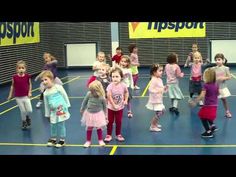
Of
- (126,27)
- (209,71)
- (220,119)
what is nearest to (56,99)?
(209,71)

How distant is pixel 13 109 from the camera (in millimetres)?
10680

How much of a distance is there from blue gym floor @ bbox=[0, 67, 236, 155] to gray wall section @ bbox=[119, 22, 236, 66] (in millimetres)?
9568

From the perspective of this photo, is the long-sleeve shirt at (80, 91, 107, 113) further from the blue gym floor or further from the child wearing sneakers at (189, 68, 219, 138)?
the child wearing sneakers at (189, 68, 219, 138)

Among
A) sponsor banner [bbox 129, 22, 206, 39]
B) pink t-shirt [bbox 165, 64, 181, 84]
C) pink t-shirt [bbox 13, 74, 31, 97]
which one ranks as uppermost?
sponsor banner [bbox 129, 22, 206, 39]

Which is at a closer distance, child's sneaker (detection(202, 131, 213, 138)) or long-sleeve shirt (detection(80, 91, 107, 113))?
long-sleeve shirt (detection(80, 91, 107, 113))

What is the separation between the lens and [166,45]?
2058cm

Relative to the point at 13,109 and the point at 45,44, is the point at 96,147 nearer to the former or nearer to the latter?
the point at 13,109

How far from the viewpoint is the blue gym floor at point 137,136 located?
656cm

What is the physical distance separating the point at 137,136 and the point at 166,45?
13.7 meters

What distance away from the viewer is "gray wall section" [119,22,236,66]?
20094mm

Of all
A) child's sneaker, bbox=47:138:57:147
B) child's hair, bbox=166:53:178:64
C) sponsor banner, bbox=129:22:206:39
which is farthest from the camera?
sponsor banner, bbox=129:22:206:39

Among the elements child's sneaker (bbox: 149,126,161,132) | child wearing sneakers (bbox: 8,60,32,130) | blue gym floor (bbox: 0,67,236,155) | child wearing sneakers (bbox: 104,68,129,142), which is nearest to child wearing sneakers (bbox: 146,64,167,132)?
child's sneaker (bbox: 149,126,161,132)

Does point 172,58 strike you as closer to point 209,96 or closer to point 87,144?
point 209,96

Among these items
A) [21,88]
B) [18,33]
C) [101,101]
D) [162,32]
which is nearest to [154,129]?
[101,101]
